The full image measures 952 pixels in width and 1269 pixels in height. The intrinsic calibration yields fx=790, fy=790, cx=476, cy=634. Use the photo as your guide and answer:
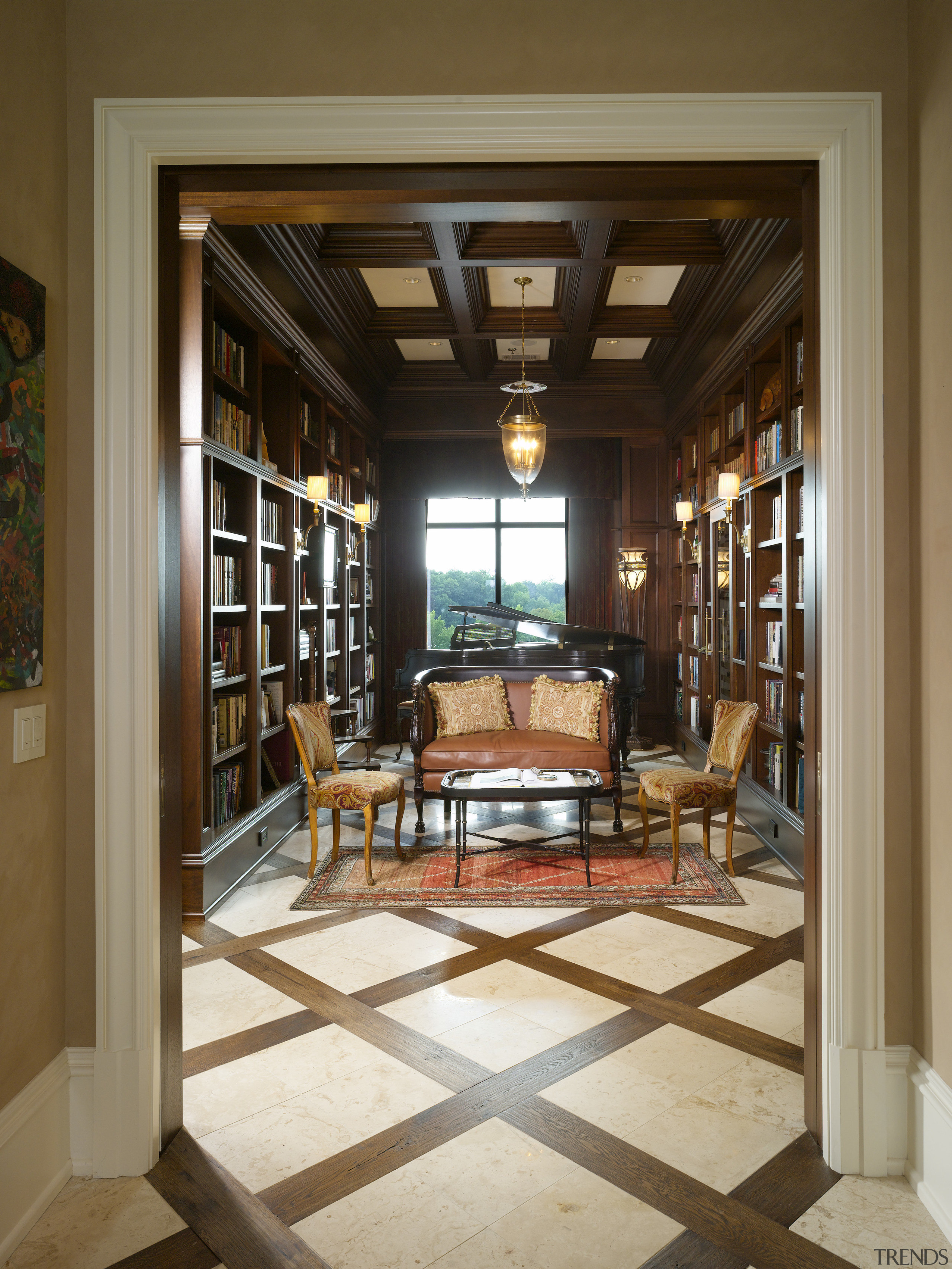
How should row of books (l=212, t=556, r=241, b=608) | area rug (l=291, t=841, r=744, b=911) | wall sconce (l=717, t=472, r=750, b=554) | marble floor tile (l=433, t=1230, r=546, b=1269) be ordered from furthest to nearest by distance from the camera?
wall sconce (l=717, t=472, r=750, b=554), row of books (l=212, t=556, r=241, b=608), area rug (l=291, t=841, r=744, b=911), marble floor tile (l=433, t=1230, r=546, b=1269)

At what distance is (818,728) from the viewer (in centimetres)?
198

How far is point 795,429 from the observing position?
14.6 feet

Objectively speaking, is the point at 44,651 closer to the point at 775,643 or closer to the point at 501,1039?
the point at 501,1039


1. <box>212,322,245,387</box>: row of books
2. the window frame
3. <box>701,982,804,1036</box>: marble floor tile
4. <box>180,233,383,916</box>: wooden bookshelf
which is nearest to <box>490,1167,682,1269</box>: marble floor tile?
<box>701,982,804,1036</box>: marble floor tile

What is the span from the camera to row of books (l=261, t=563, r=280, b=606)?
466 centimetres

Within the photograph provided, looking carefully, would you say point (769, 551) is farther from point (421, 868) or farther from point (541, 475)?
point (541, 475)

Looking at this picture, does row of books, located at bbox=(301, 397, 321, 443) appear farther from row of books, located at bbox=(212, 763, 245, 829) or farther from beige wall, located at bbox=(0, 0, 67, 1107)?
beige wall, located at bbox=(0, 0, 67, 1107)

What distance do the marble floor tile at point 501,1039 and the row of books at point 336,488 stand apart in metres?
4.31

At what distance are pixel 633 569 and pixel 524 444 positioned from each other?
2619 millimetres

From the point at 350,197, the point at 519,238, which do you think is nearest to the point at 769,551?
the point at 519,238

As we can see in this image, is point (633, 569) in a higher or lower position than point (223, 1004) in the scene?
higher

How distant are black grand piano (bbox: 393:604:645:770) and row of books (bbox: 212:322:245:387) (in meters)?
2.41

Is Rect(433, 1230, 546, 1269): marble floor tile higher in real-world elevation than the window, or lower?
lower

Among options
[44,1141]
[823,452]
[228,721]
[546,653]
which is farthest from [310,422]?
[44,1141]
